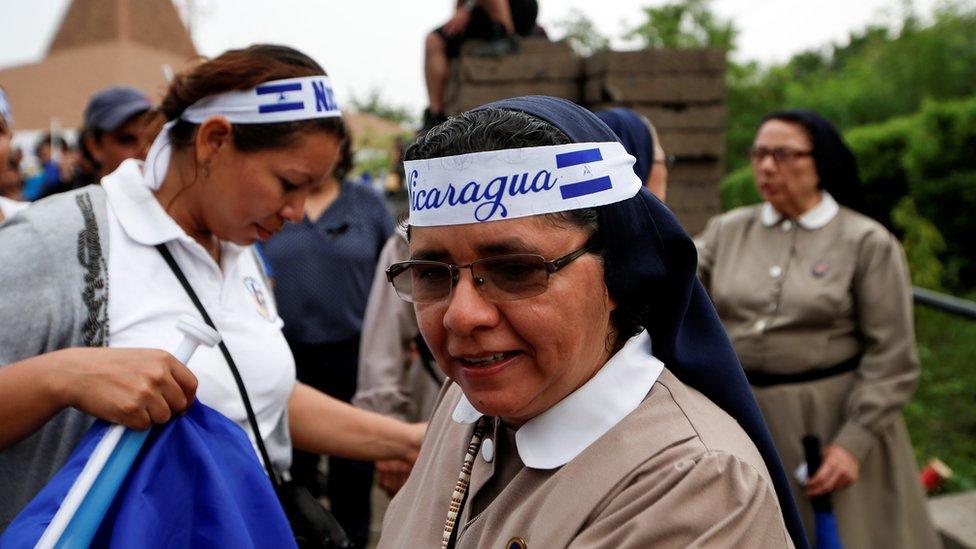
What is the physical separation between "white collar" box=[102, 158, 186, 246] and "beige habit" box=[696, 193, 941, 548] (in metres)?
2.58

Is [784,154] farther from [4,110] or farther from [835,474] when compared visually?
[4,110]

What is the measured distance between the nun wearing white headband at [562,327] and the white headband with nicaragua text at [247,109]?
A: 33.6 inches

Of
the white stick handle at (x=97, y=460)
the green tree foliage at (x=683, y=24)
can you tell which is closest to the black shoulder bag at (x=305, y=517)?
the white stick handle at (x=97, y=460)

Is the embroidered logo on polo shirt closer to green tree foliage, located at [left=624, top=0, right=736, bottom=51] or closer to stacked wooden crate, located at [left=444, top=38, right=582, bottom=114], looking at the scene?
stacked wooden crate, located at [left=444, top=38, right=582, bottom=114]

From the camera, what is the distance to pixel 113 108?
468 centimetres

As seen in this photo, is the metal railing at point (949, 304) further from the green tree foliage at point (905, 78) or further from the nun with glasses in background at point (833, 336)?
the green tree foliage at point (905, 78)

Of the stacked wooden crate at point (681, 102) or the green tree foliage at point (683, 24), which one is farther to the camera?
the green tree foliage at point (683, 24)

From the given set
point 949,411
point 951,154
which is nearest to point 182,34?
point 951,154

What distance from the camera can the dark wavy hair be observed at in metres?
1.57

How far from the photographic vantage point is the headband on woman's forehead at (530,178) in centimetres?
154

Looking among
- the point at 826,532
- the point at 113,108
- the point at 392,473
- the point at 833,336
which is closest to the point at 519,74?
the point at 113,108

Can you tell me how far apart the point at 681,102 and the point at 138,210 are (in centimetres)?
395

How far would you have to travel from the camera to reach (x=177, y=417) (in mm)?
1913

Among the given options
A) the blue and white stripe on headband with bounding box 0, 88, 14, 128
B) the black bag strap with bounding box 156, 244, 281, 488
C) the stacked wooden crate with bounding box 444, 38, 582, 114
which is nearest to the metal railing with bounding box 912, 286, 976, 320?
the stacked wooden crate with bounding box 444, 38, 582, 114
